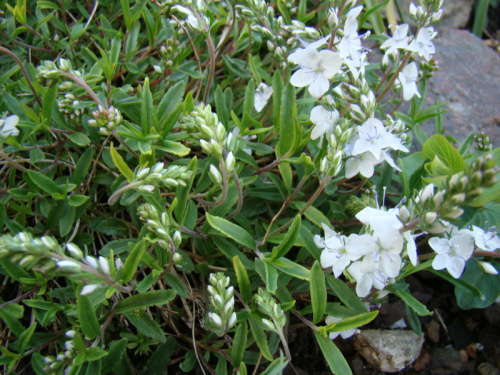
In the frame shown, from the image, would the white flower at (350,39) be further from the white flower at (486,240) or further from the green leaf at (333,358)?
the green leaf at (333,358)

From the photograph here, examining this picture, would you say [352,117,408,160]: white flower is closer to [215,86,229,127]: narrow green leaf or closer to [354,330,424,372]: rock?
[215,86,229,127]: narrow green leaf

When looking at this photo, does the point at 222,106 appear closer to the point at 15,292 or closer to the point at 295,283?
the point at 295,283

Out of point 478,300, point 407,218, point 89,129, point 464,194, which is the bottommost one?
point 478,300

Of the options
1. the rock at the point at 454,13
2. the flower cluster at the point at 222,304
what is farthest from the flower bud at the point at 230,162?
the rock at the point at 454,13

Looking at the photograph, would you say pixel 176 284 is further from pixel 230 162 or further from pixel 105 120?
pixel 105 120

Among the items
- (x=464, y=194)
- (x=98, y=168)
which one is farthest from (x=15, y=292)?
(x=464, y=194)

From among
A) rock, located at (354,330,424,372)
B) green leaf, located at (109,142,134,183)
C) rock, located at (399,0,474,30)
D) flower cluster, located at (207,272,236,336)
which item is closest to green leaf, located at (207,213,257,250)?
flower cluster, located at (207,272,236,336)
